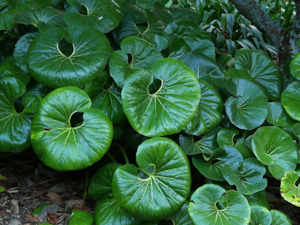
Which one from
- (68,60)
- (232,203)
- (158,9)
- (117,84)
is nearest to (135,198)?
(232,203)

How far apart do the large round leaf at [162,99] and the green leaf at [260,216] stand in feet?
1.81

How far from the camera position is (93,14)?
2.13 metres

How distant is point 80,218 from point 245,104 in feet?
3.81

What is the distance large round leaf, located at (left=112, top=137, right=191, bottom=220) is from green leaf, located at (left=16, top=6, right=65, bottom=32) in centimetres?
105

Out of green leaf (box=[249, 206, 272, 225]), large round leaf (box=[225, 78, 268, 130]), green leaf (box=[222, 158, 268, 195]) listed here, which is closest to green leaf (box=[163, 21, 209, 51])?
large round leaf (box=[225, 78, 268, 130])

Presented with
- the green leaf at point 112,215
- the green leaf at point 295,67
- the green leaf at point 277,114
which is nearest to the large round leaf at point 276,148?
the green leaf at point 277,114

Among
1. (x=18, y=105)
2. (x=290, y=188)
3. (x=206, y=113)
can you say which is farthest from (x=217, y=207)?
(x=18, y=105)

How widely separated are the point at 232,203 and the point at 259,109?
66cm

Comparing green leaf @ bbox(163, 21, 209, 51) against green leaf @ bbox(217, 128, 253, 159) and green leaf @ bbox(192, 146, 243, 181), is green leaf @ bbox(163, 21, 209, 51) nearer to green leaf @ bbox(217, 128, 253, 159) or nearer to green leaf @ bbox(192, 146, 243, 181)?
green leaf @ bbox(217, 128, 253, 159)

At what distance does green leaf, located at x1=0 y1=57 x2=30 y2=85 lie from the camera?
6.59ft

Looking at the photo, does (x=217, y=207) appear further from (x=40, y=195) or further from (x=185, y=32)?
(x=185, y=32)

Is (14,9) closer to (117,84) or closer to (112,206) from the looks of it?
(117,84)

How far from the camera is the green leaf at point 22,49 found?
6.71ft

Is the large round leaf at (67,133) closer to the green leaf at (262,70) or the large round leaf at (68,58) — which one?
the large round leaf at (68,58)
